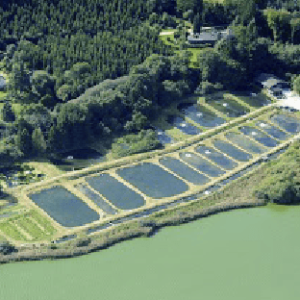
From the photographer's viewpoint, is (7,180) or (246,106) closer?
(7,180)

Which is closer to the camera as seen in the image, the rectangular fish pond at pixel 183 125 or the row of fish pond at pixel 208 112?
the rectangular fish pond at pixel 183 125

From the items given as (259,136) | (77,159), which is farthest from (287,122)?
(77,159)

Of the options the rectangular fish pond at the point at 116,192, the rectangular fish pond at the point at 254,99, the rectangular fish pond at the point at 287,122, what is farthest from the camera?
the rectangular fish pond at the point at 254,99

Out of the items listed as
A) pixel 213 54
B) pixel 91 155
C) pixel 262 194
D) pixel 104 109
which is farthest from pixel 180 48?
pixel 262 194

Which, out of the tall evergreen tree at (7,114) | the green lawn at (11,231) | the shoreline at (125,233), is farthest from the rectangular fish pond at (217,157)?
the green lawn at (11,231)

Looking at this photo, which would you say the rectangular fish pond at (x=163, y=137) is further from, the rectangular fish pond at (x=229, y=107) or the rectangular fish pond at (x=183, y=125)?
the rectangular fish pond at (x=229, y=107)

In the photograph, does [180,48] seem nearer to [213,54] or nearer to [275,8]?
[213,54]

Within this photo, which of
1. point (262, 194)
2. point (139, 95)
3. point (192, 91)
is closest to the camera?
point (262, 194)
